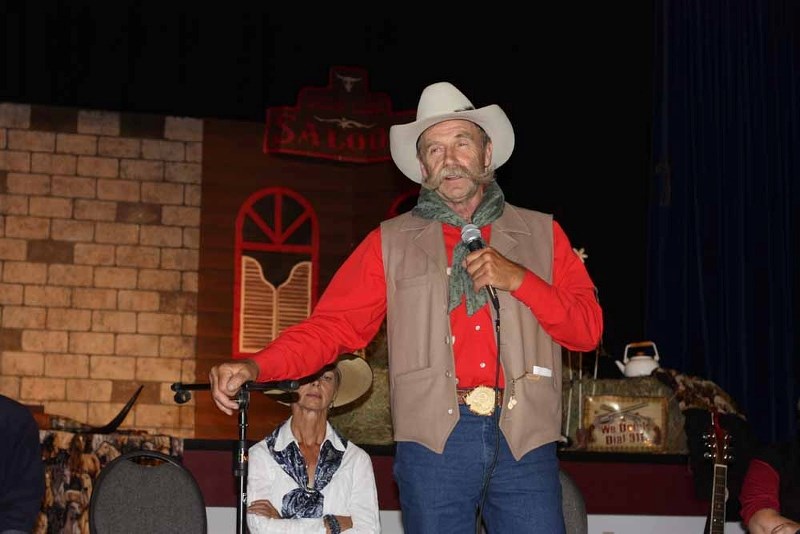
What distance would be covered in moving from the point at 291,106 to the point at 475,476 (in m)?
6.01

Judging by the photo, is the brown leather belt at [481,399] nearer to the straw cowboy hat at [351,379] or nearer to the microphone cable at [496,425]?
the microphone cable at [496,425]

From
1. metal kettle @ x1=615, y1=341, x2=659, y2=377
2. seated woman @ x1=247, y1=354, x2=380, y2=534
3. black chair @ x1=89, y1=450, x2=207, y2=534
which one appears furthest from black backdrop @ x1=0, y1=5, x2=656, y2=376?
black chair @ x1=89, y1=450, x2=207, y2=534

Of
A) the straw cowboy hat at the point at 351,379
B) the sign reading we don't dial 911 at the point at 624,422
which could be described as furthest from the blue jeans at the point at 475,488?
the sign reading we don't dial 911 at the point at 624,422

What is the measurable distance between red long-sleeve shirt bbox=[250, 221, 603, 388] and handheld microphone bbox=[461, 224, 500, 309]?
4 cm

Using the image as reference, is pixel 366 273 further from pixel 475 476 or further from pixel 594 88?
pixel 594 88

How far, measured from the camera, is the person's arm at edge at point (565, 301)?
253cm

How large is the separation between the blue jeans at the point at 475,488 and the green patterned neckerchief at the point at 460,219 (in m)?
0.24

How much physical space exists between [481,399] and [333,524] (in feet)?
5.93

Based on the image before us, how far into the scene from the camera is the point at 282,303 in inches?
352

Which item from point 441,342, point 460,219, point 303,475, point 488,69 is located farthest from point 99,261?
point 441,342

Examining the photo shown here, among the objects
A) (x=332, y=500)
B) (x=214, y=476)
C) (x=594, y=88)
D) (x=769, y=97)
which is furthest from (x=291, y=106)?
(x=332, y=500)

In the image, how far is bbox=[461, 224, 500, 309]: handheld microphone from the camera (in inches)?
99.3

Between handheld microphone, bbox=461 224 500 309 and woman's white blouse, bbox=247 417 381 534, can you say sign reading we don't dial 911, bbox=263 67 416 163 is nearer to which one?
woman's white blouse, bbox=247 417 381 534

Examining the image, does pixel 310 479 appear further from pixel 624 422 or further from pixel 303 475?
pixel 624 422
